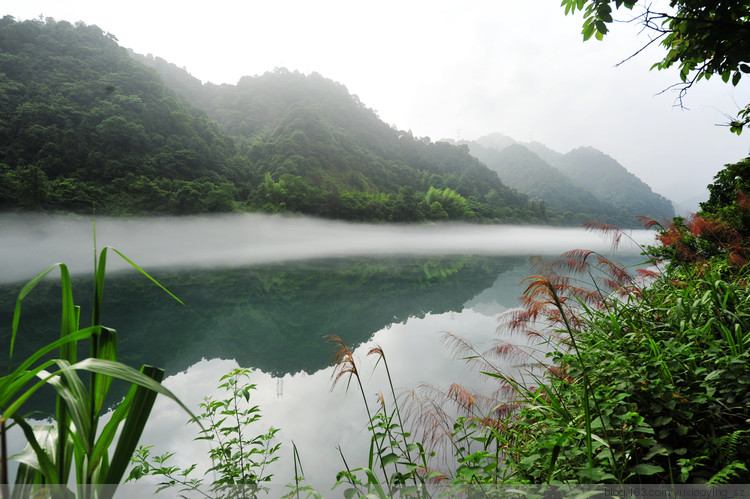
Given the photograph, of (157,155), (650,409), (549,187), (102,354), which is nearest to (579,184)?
(549,187)

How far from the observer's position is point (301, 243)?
2895 centimetres

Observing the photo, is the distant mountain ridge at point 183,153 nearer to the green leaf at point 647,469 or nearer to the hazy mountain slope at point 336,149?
the hazy mountain slope at point 336,149

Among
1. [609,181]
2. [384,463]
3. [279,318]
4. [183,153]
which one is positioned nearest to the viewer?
[384,463]

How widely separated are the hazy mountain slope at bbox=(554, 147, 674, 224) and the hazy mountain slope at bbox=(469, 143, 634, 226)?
450cm

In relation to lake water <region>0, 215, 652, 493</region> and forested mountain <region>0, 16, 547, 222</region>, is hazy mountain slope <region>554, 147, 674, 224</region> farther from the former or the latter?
lake water <region>0, 215, 652, 493</region>

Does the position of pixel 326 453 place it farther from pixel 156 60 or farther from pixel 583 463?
pixel 156 60

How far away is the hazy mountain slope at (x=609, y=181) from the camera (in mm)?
57094

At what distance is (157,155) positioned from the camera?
28.1m

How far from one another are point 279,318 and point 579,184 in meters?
87.5

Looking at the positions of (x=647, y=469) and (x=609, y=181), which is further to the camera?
(x=609, y=181)

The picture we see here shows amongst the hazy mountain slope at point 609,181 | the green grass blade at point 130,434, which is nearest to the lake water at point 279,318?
the green grass blade at point 130,434

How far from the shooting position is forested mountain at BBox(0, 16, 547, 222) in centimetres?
2323

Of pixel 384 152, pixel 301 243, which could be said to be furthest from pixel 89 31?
pixel 384 152

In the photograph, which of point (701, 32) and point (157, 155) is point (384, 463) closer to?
point (701, 32)
